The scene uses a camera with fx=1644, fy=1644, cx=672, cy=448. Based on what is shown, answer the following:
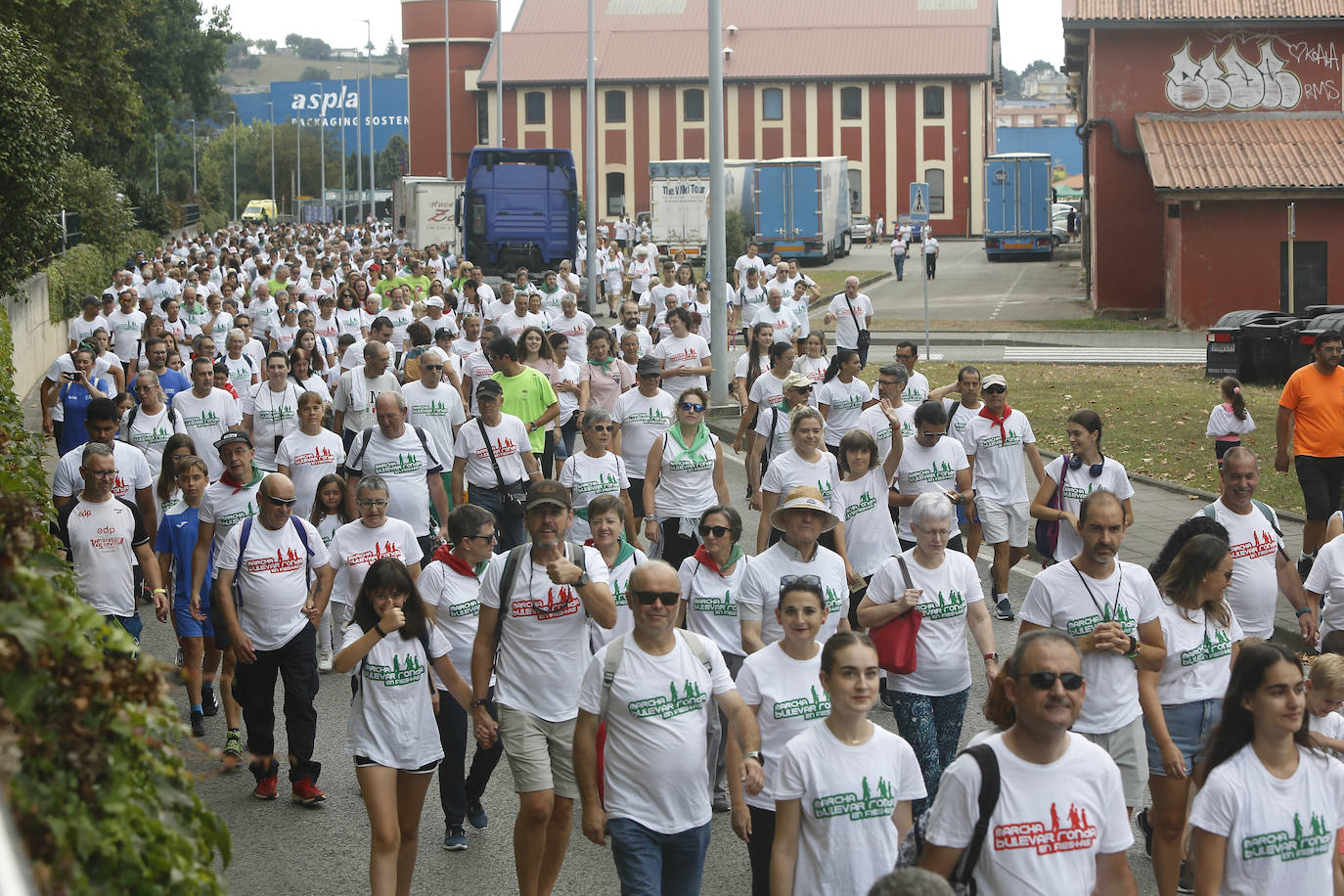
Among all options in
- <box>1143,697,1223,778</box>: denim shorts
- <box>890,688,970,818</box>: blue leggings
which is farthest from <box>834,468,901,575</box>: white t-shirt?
<box>1143,697,1223,778</box>: denim shorts

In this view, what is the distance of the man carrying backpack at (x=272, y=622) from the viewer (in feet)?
27.8

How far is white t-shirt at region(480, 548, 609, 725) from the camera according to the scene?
7172mm

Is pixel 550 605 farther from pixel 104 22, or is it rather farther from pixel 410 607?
pixel 104 22

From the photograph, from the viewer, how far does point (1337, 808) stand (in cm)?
529

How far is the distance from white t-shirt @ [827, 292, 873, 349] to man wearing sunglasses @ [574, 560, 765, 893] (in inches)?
546

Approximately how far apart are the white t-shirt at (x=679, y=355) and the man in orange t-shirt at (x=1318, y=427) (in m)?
5.79

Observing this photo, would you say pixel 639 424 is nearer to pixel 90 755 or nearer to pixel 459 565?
pixel 459 565

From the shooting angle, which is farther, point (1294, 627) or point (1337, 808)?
point (1294, 627)

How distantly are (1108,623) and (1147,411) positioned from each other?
1644 centimetres

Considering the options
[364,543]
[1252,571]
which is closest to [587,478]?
[364,543]

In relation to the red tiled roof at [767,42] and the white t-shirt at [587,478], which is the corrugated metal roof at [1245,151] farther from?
the red tiled roof at [767,42]

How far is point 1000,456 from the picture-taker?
12062 millimetres

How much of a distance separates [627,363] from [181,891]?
1294 cm

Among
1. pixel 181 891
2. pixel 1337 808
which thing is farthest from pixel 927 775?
pixel 181 891
